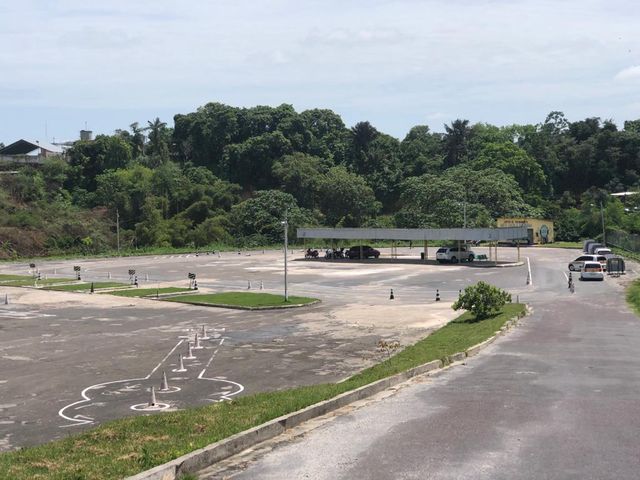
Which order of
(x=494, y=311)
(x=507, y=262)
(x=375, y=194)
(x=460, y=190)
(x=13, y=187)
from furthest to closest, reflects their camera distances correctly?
(x=375, y=194), (x=13, y=187), (x=460, y=190), (x=507, y=262), (x=494, y=311)

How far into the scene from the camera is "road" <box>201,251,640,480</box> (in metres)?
9.66

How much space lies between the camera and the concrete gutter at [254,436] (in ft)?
30.4

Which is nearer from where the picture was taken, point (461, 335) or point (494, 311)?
point (461, 335)

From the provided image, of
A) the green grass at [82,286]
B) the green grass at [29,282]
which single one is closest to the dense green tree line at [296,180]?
the green grass at [29,282]

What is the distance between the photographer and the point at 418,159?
14288cm

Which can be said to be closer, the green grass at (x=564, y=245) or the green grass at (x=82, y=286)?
the green grass at (x=82, y=286)

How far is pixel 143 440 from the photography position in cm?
1124

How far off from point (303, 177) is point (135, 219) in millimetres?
30918

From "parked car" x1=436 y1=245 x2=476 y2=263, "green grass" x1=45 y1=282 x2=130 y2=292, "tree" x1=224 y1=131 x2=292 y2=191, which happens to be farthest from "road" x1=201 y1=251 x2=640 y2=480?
"tree" x1=224 y1=131 x2=292 y2=191

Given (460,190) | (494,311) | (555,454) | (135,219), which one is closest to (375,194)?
(460,190)

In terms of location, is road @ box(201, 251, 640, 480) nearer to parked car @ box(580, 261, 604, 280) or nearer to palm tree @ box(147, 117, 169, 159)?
parked car @ box(580, 261, 604, 280)

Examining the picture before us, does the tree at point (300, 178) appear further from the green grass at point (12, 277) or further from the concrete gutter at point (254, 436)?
the concrete gutter at point (254, 436)

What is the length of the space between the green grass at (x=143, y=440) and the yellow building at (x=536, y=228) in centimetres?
9583

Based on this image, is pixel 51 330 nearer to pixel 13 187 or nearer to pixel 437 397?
pixel 437 397
